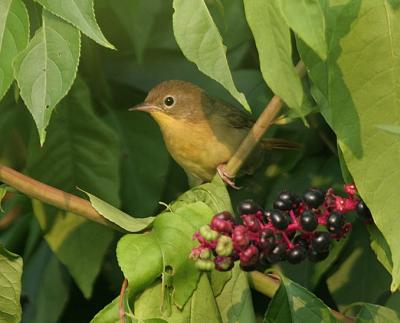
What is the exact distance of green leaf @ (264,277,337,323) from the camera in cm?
302

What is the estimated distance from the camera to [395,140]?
2.57 metres

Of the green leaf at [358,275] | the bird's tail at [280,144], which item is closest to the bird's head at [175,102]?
the bird's tail at [280,144]

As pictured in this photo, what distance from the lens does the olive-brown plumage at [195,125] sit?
491 cm

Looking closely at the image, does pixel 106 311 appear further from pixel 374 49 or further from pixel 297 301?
pixel 374 49

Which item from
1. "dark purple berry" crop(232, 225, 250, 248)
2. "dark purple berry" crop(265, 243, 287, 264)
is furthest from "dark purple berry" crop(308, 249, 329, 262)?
"dark purple berry" crop(232, 225, 250, 248)

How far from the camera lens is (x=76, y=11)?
2.54 meters

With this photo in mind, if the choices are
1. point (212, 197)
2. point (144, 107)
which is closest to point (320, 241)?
point (212, 197)

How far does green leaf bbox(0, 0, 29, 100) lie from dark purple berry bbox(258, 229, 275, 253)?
2.54 feet

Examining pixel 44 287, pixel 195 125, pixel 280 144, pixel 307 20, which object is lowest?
pixel 44 287

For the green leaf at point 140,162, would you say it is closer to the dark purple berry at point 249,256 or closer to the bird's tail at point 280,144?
the bird's tail at point 280,144

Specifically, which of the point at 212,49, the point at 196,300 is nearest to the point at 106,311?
the point at 196,300

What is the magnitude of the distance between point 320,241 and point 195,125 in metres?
2.91

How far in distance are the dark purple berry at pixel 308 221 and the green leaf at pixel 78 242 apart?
1.44 metres

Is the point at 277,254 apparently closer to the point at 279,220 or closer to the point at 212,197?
A: the point at 279,220
